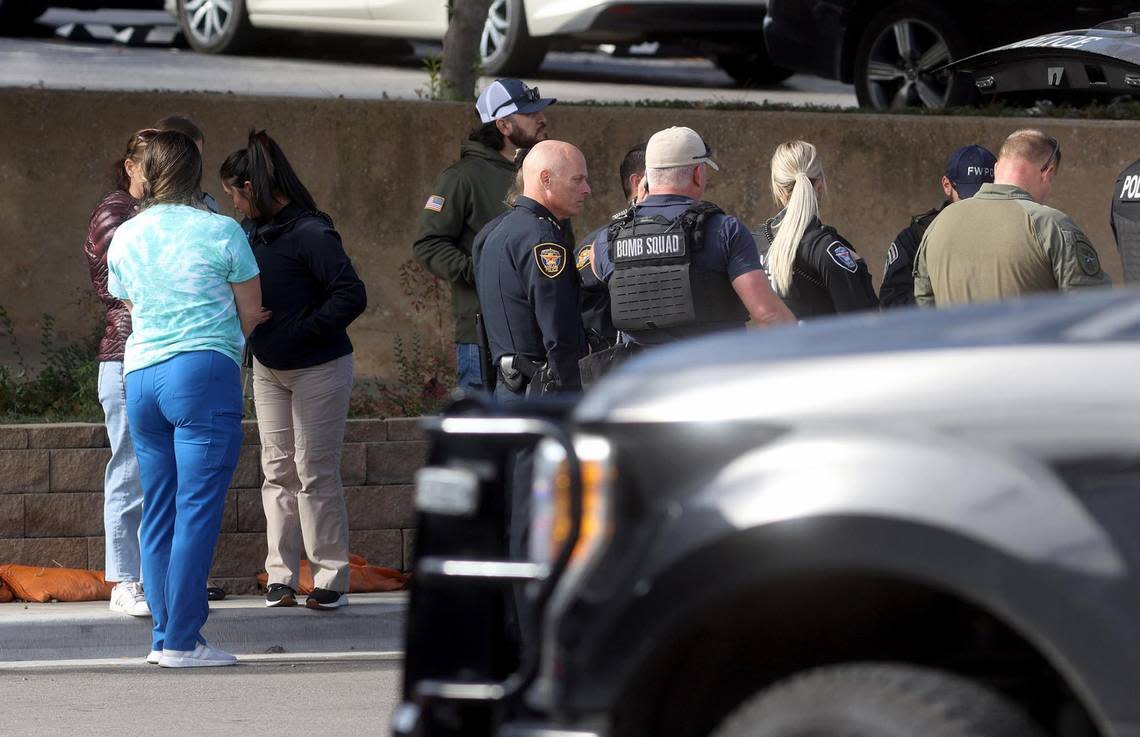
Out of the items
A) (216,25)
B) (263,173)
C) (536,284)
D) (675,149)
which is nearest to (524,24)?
(216,25)

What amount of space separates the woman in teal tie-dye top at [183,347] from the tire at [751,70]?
28.3 feet

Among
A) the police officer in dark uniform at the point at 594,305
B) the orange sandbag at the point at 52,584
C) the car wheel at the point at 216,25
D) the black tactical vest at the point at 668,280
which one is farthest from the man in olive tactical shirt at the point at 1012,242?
the car wheel at the point at 216,25

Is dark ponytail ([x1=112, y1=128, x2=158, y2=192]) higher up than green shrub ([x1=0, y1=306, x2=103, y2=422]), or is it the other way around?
dark ponytail ([x1=112, y1=128, x2=158, y2=192])

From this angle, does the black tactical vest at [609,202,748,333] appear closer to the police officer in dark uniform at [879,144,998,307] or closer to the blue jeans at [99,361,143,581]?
the police officer in dark uniform at [879,144,998,307]

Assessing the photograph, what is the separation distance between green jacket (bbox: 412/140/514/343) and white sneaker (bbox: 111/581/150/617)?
1.61m

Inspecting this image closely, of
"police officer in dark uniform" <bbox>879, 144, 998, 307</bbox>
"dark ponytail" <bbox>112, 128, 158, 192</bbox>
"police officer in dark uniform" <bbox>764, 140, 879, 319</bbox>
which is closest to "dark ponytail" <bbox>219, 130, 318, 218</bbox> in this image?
"dark ponytail" <bbox>112, 128, 158, 192</bbox>

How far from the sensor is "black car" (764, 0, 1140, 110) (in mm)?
10383

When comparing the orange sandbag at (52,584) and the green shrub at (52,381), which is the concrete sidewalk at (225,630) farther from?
the green shrub at (52,381)

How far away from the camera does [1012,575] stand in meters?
2.71

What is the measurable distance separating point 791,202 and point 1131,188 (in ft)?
4.26

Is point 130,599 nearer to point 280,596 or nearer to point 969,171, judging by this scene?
point 280,596

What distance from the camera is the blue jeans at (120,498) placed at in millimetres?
7238

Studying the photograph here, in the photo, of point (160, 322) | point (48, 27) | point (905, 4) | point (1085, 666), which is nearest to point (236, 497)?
point (160, 322)

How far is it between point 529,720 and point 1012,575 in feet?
2.62
